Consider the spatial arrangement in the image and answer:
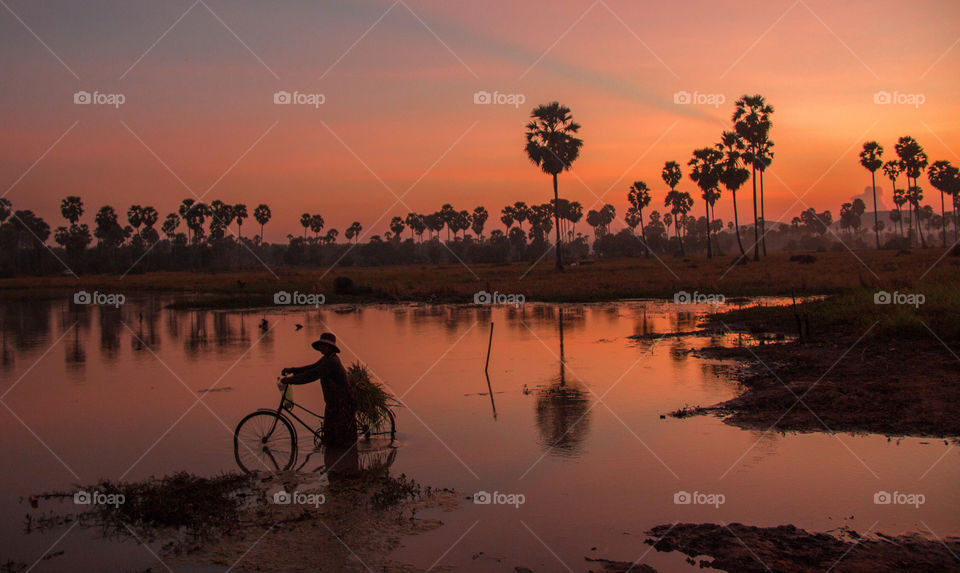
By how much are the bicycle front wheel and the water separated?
26cm

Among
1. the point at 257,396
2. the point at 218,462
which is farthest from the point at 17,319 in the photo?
the point at 218,462

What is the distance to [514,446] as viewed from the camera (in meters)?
11.1

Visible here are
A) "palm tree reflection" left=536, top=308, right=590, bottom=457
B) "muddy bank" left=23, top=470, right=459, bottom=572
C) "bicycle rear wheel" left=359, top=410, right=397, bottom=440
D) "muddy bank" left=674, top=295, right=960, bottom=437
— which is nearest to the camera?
"muddy bank" left=23, top=470, right=459, bottom=572

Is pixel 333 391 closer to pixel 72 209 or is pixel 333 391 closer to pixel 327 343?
pixel 327 343

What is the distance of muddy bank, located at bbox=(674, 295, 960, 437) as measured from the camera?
11.7 meters

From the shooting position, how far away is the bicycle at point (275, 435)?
33.5 feet

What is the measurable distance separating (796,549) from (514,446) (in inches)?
196

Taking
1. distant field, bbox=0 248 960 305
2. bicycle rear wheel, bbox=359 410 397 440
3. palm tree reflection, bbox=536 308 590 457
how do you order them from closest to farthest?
palm tree reflection, bbox=536 308 590 457 → bicycle rear wheel, bbox=359 410 397 440 → distant field, bbox=0 248 960 305

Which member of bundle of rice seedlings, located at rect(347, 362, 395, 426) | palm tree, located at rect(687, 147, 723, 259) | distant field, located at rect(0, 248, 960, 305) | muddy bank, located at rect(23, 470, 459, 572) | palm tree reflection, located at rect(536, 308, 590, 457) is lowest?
muddy bank, located at rect(23, 470, 459, 572)

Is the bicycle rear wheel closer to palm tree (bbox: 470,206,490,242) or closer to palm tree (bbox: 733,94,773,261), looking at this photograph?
palm tree (bbox: 733,94,773,261)

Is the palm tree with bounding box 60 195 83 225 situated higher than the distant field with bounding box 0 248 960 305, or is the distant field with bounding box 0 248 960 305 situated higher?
the palm tree with bounding box 60 195 83 225

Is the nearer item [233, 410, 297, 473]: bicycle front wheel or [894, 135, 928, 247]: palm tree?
[233, 410, 297, 473]: bicycle front wheel

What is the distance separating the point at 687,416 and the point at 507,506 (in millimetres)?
5411

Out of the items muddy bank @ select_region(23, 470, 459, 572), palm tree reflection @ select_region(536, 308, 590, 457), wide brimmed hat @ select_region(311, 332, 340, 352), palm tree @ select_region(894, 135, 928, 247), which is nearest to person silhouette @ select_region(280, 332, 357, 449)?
→ wide brimmed hat @ select_region(311, 332, 340, 352)
